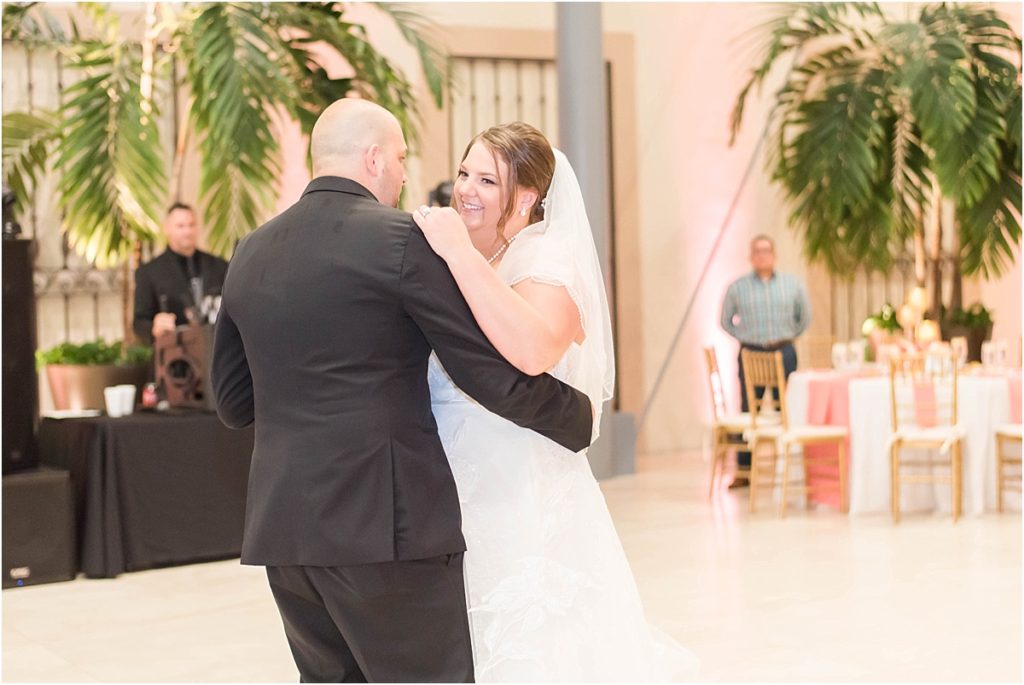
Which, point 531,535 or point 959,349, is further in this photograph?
point 959,349

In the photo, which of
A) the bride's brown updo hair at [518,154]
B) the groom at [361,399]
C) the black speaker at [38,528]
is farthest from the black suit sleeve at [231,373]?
the black speaker at [38,528]

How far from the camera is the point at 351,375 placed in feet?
7.91

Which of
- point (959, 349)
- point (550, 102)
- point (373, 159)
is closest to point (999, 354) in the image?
point (959, 349)

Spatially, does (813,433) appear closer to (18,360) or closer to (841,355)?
(841,355)

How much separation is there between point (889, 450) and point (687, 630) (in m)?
3.16

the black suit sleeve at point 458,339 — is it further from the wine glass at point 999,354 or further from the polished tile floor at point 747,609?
the wine glass at point 999,354

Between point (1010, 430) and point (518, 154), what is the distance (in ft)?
17.9

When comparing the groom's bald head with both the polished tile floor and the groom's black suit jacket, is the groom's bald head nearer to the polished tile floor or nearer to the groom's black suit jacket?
the groom's black suit jacket

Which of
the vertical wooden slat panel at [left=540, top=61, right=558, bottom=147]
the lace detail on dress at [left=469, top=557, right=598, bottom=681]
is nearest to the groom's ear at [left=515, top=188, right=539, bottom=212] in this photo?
the lace detail on dress at [left=469, top=557, right=598, bottom=681]

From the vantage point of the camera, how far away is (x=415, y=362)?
97.5 inches

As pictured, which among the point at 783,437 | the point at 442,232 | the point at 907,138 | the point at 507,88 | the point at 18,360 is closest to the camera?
the point at 442,232

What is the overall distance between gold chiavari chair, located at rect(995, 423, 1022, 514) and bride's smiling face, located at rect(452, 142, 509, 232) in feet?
17.7

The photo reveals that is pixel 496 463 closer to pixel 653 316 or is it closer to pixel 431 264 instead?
pixel 431 264

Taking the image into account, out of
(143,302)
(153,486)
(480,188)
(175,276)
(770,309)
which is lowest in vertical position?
(153,486)
